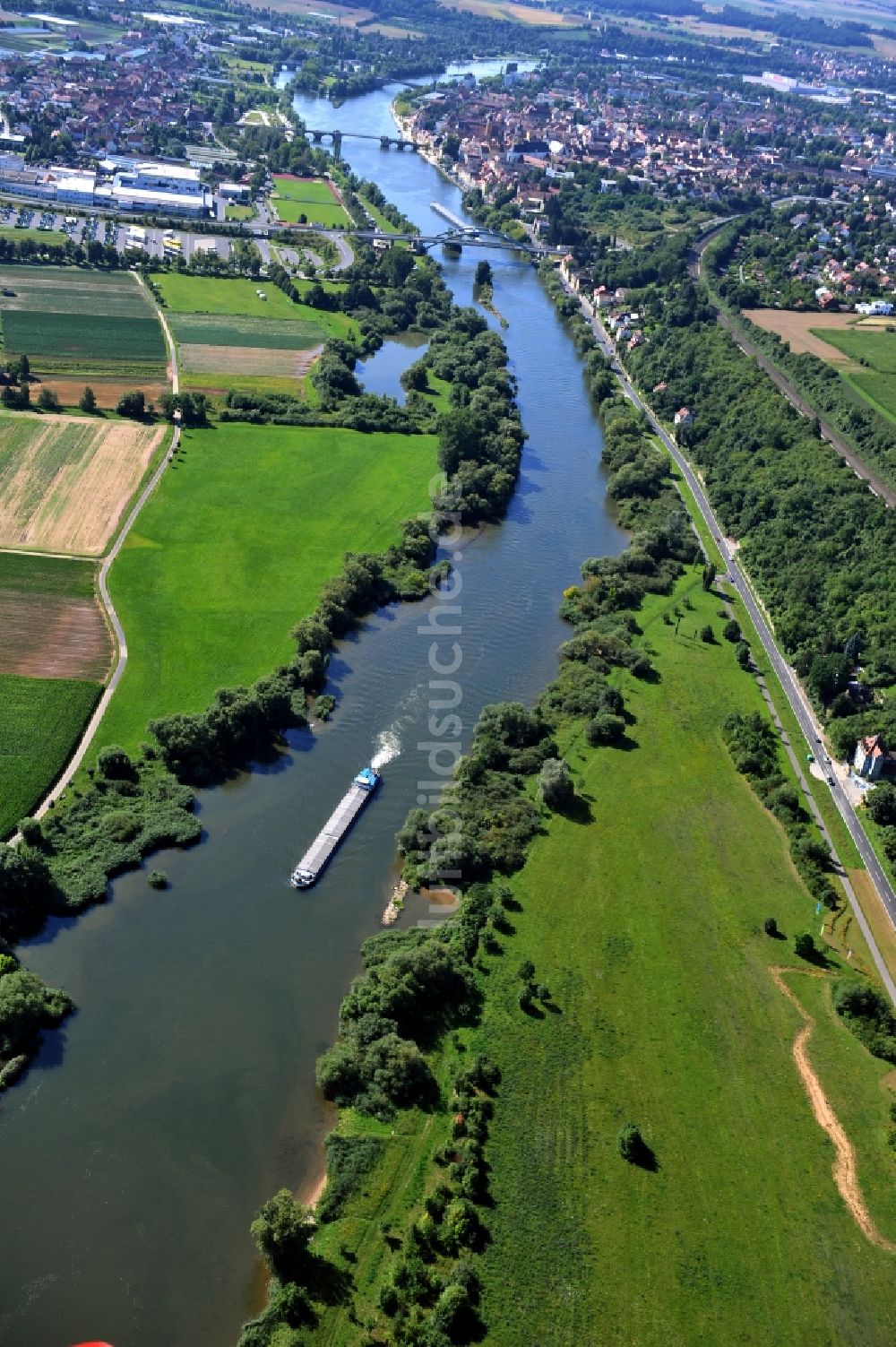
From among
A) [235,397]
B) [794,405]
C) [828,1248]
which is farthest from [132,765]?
[794,405]

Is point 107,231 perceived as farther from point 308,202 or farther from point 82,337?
point 82,337

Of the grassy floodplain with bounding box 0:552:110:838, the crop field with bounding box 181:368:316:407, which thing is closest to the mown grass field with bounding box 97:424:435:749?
the grassy floodplain with bounding box 0:552:110:838

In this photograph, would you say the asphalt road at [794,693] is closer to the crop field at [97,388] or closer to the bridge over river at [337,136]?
the crop field at [97,388]

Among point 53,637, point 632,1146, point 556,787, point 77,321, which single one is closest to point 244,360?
point 77,321

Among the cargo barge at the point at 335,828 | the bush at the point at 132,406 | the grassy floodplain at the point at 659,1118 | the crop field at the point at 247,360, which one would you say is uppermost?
the crop field at the point at 247,360

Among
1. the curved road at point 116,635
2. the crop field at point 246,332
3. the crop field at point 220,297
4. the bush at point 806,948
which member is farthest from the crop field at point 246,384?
the bush at point 806,948
